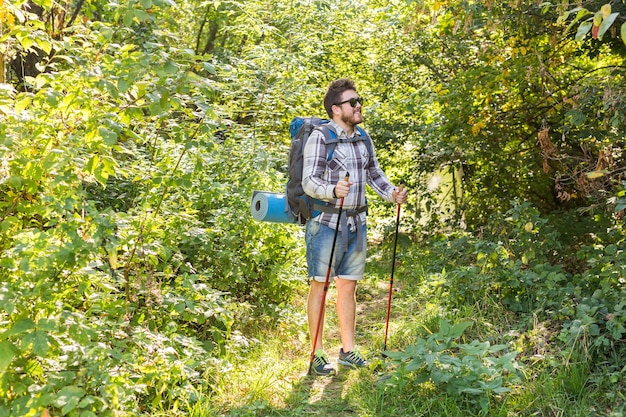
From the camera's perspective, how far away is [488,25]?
6.70 m

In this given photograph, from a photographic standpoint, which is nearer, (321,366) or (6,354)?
(6,354)

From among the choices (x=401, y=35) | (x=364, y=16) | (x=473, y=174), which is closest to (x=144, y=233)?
(x=473, y=174)

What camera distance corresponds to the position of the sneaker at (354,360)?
523 cm

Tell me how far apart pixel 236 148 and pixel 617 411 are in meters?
4.49

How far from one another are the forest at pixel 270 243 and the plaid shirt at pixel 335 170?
1.83ft

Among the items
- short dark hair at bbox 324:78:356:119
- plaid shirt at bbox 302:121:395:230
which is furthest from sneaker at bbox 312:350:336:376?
short dark hair at bbox 324:78:356:119

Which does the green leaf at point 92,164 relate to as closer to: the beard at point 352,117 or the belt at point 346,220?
the belt at point 346,220

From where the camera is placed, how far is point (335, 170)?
16.9ft

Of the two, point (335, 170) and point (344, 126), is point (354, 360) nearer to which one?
point (335, 170)

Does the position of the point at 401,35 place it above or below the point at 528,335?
above

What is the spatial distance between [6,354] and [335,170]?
8.22 ft

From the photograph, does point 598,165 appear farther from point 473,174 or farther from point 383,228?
point 383,228

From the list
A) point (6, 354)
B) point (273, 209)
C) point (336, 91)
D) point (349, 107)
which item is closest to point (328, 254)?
point (273, 209)

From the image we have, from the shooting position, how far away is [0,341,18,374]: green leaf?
11.1 ft
